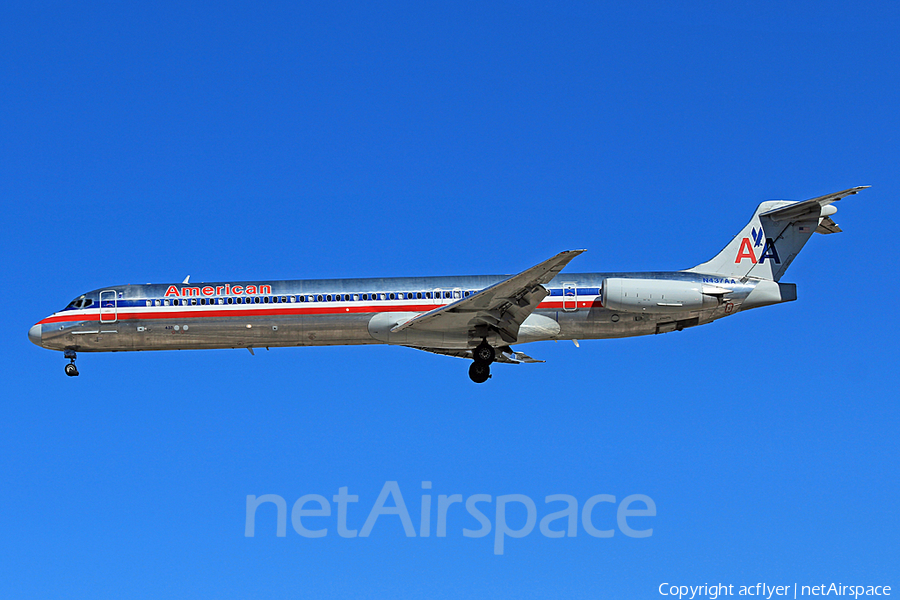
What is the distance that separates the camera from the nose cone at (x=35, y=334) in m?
31.6

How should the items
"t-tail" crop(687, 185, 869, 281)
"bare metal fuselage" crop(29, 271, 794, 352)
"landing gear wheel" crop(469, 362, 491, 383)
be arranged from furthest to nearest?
"t-tail" crop(687, 185, 869, 281) → "landing gear wheel" crop(469, 362, 491, 383) → "bare metal fuselage" crop(29, 271, 794, 352)

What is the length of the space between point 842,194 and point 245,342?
65.2 feet

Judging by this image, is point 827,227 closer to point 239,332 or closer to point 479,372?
point 479,372

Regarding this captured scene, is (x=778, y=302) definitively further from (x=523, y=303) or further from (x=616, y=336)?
(x=523, y=303)

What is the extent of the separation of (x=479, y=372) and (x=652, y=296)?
6080 mm

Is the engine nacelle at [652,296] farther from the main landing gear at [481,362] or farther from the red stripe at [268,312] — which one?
the main landing gear at [481,362]


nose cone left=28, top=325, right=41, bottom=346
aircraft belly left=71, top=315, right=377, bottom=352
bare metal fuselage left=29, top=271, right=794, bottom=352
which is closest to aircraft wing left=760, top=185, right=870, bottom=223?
bare metal fuselage left=29, top=271, right=794, bottom=352

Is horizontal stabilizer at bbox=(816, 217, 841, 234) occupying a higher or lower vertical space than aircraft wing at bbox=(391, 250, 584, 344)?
higher

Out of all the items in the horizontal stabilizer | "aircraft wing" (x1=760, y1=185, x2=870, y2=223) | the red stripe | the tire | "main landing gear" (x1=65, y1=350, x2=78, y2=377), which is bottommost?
the tire

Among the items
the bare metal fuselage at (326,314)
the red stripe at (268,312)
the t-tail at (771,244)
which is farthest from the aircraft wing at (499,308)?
the t-tail at (771,244)

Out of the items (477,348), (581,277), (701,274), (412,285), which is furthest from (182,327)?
(701,274)

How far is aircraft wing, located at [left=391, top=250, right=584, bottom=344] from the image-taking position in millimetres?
27391

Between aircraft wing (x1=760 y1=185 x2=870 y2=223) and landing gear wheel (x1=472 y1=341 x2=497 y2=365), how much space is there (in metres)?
10.5

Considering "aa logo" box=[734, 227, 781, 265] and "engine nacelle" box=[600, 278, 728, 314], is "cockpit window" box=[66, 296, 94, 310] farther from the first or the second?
"aa logo" box=[734, 227, 781, 265]
